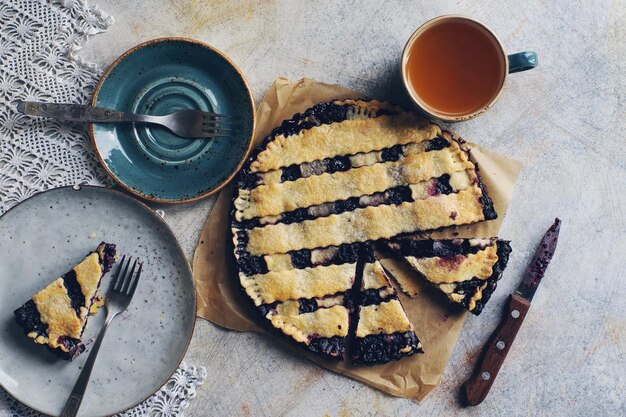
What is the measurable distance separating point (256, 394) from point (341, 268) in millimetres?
610

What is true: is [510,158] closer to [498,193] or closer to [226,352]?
[498,193]

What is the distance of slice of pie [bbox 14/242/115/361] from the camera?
2.21 meters

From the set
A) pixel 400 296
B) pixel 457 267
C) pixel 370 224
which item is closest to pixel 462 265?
pixel 457 267

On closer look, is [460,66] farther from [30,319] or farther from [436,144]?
[30,319]

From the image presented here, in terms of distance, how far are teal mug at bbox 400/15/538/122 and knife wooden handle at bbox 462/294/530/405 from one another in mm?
746

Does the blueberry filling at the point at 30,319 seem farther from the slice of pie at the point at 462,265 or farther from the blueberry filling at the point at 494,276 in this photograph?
the blueberry filling at the point at 494,276

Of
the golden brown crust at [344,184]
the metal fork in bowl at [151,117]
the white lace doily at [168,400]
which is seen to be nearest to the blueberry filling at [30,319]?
the white lace doily at [168,400]

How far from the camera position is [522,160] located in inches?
94.2

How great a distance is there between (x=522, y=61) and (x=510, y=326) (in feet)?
3.26

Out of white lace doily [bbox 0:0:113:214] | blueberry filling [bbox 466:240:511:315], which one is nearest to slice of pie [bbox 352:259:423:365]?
blueberry filling [bbox 466:240:511:315]

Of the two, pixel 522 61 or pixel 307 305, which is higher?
pixel 522 61

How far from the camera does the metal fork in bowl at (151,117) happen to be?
221 cm

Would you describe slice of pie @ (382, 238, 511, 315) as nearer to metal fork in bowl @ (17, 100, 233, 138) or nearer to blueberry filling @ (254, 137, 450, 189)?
blueberry filling @ (254, 137, 450, 189)

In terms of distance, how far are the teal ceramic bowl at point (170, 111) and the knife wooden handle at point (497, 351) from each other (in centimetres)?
118
